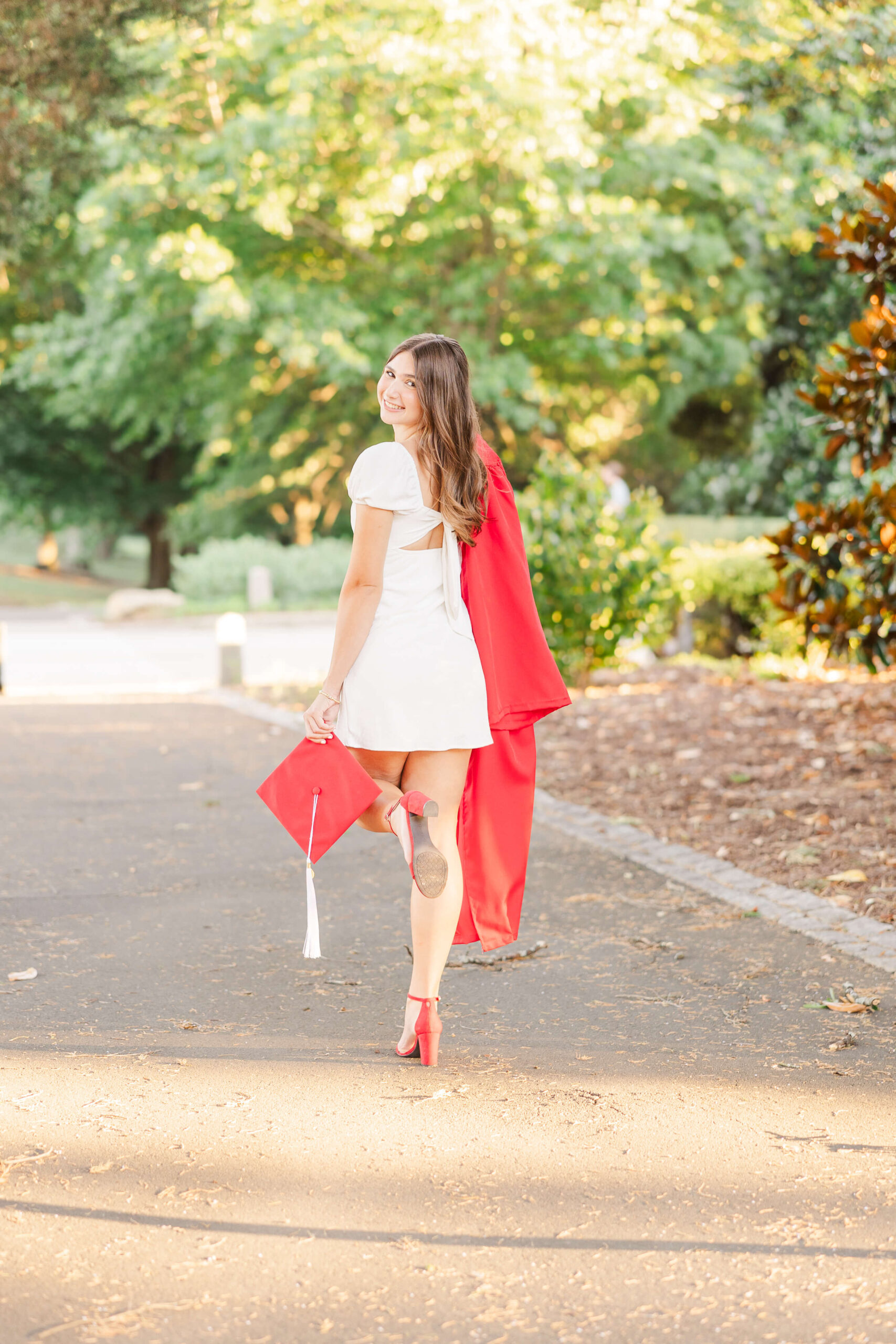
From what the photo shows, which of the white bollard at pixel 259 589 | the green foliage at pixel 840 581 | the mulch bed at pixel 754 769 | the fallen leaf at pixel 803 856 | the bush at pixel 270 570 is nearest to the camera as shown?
the fallen leaf at pixel 803 856

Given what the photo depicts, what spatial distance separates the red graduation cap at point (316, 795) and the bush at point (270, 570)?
21812 mm

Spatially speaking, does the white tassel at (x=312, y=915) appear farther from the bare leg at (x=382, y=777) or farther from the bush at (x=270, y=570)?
the bush at (x=270, y=570)

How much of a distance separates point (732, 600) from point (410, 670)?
11332 millimetres

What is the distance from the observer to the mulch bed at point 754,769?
6.55 m

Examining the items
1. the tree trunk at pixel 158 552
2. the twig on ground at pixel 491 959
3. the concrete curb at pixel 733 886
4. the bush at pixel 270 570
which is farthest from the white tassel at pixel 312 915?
the tree trunk at pixel 158 552

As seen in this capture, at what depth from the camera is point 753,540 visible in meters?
15.4

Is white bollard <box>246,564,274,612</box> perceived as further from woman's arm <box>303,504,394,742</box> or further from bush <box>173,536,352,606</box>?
woman's arm <box>303,504,394,742</box>

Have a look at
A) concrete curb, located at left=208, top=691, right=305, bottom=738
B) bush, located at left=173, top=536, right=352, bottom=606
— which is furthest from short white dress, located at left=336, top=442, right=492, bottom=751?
bush, located at left=173, top=536, right=352, bottom=606

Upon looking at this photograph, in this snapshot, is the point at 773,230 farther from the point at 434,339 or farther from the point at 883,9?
the point at 434,339

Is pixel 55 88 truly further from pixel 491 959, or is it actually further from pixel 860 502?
pixel 491 959

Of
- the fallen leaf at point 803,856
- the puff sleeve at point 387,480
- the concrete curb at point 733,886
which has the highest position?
the puff sleeve at point 387,480

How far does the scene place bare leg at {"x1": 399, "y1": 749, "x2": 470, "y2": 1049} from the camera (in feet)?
13.3

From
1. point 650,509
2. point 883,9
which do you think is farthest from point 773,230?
point 883,9

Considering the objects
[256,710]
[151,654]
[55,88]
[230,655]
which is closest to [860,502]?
[55,88]
